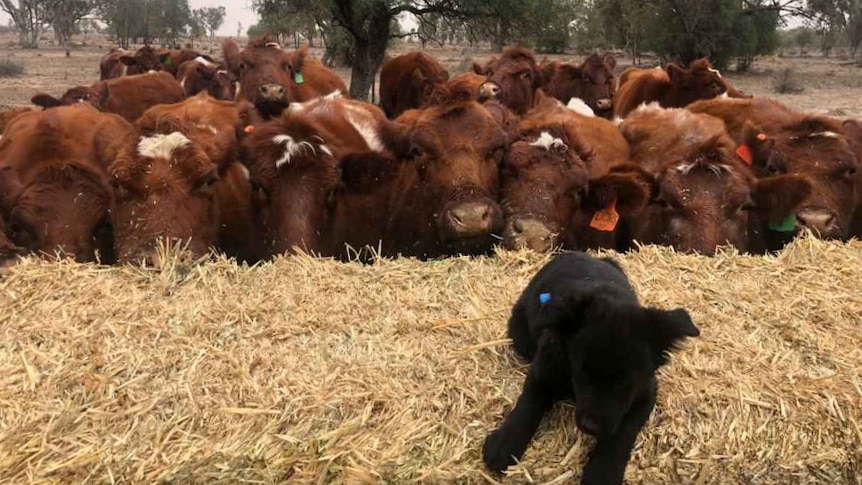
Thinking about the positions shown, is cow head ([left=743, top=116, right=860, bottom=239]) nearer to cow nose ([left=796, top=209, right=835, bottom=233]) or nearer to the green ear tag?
cow nose ([left=796, top=209, right=835, bottom=233])

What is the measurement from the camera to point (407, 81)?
1118cm

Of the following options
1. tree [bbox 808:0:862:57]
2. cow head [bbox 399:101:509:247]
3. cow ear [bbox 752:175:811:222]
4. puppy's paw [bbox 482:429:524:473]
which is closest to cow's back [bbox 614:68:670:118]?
cow ear [bbox 752:175:811:222]

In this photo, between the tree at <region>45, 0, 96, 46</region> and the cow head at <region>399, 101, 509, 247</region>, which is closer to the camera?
the cow head at <region>399, 101, 509, 247</region>

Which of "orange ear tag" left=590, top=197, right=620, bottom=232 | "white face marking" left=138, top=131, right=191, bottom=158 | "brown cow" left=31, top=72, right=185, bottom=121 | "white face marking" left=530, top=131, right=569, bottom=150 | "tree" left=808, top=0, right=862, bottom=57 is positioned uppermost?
"tree" left=808, top=0, right=862, bottom=57

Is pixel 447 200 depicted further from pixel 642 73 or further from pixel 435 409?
pixel 642 73

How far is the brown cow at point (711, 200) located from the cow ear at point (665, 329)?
274 cm

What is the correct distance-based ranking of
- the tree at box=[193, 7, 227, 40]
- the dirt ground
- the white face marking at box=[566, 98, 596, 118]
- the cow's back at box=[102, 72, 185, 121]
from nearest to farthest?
the white face marking at box=[566, 98, 596, 118]
the cow's back at box=[102, 72, 185, 121]
the dirt ground
the tree at box=[193, 7, 227, 40]

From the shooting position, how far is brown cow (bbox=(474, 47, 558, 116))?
10.1 metres

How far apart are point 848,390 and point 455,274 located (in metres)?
2.27

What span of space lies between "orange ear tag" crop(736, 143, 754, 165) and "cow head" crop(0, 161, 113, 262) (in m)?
5.48

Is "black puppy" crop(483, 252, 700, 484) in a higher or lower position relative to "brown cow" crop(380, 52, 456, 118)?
lower

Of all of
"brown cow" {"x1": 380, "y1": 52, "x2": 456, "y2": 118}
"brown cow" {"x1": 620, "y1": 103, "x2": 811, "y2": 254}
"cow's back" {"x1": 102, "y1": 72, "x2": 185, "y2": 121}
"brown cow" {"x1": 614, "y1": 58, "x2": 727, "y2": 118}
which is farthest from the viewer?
"brown cow" {"x1": 380, "y1": 52, "x2": 456, "y2": 118}

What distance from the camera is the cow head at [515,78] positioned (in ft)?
33.4

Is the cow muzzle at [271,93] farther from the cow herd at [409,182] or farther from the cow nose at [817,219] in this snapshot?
the cow nose at [817,219]
